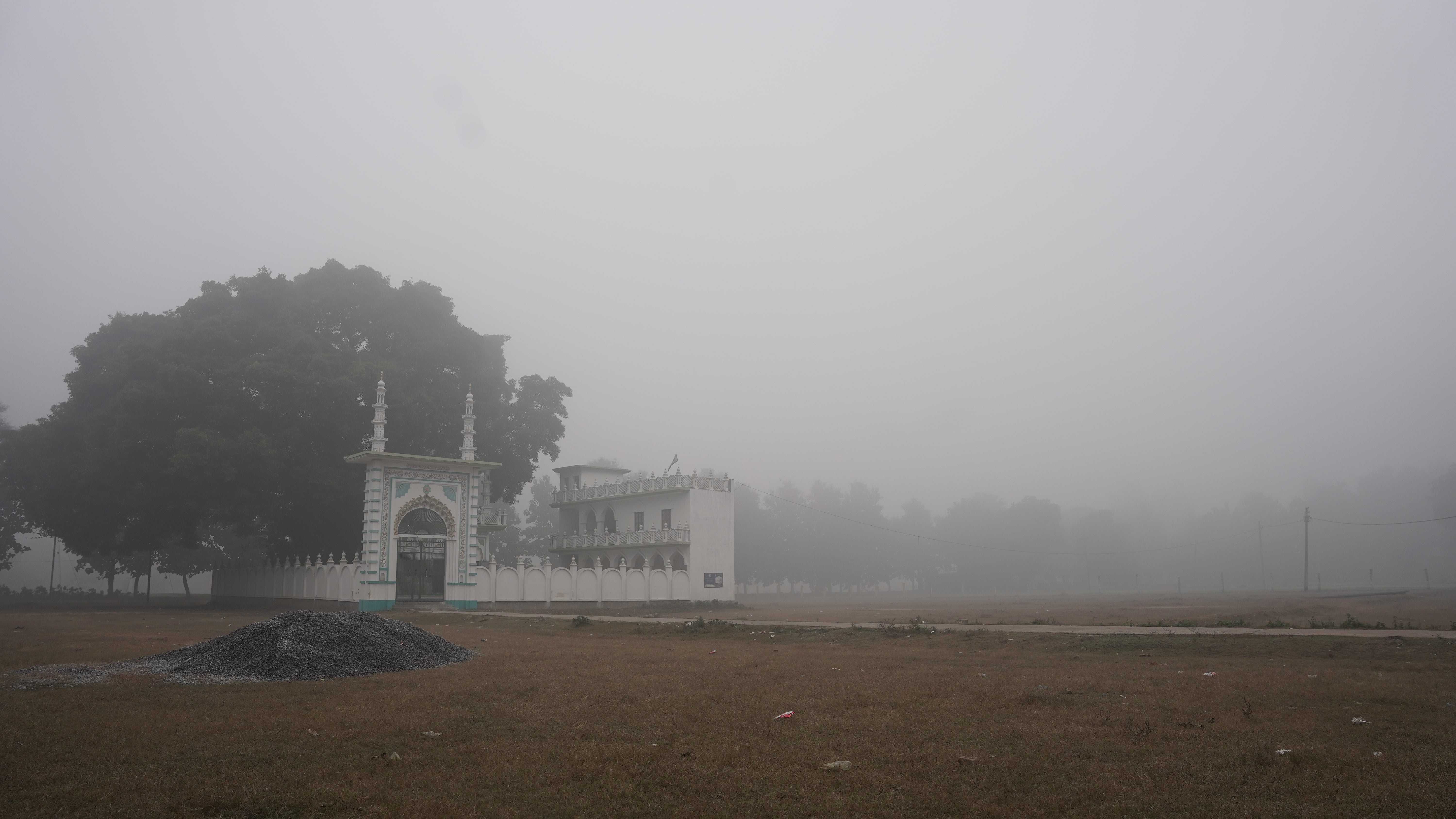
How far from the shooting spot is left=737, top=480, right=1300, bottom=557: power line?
8488 centimetres

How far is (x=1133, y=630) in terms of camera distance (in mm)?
19188

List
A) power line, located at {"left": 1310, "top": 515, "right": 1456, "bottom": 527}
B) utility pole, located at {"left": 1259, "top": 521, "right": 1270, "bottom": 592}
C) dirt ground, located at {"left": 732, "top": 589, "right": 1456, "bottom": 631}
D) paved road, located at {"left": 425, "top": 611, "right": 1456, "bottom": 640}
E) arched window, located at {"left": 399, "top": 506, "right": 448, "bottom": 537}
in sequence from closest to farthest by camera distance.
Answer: paved road, located at {"left": 425, "top": 611, "right": 1456, "bottom": 640} → dirt ground, located at {"left": 732, "top": 589, "right": 1456, "bottom": 631} → arched window, located at {"left": 399, "top": 506, "right": 448, "bottom": 537} → utility pole, located at {"left": 1259, "top": 521, "right": 1270, "bottom": 592} → power line, located at {"left": 1310, "top": 515, "right": 1456, "bottom": 527}

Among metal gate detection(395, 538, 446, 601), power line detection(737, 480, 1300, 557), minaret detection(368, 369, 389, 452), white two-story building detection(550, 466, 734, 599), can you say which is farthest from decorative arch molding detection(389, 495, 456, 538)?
power line detection(737, 480, 1300, 557)

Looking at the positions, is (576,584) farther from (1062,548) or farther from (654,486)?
(1062,548)

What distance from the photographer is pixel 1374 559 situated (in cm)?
9788

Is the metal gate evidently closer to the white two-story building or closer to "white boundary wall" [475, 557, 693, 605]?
"white boundary wall" [475, 557, 693, 605]

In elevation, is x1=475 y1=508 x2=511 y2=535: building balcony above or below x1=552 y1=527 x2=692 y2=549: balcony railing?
above

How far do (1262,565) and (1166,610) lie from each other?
6219 centimetres

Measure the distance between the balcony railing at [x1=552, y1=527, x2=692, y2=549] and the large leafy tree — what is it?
598 centimetres

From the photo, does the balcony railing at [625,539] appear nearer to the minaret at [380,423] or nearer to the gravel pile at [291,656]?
the minaret at [380,423]

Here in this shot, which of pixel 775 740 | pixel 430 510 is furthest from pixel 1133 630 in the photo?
pixel 430 510

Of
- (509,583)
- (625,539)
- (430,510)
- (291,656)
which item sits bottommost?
(509,583)

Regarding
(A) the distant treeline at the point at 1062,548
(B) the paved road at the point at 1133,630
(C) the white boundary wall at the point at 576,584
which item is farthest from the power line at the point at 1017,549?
(B) the paved road at the point at 1133,630

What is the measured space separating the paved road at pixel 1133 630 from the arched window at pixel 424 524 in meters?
14.3
